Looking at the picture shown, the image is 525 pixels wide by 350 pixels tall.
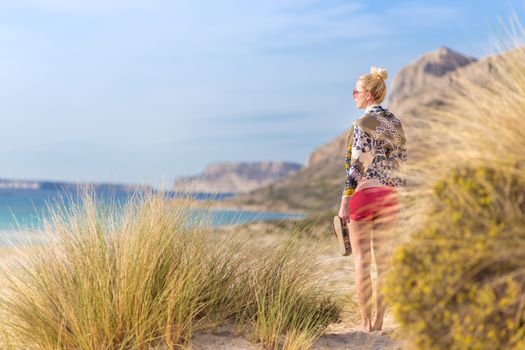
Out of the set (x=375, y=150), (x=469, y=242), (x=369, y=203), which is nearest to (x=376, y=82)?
(x=375, y=150)

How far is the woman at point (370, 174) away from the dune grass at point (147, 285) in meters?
0.47

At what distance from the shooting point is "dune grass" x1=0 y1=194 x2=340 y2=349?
4.23m

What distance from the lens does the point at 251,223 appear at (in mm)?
5535

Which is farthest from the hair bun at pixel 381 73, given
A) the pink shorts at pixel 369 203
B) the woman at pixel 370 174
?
the pink shorts at pixel 369 203

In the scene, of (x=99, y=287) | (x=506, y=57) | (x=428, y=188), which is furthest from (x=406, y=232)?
(x=99, y=287)

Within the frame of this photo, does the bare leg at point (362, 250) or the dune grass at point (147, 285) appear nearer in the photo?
the dune grass at point (147, 285)

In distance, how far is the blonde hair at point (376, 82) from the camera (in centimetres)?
494

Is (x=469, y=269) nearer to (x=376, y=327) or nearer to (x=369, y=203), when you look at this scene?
(x=369, y=203)

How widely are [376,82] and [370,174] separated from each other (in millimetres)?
742

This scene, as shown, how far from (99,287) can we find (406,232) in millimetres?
2132

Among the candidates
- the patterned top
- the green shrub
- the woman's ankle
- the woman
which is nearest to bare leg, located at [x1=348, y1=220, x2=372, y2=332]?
the woman

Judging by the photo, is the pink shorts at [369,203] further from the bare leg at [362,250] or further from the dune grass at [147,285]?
the dune grass at [147,285]

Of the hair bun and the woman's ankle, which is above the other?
the hair bun

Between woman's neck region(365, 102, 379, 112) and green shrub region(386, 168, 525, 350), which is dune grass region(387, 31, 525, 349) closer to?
green shrub region(386, 168, 525, 350)
